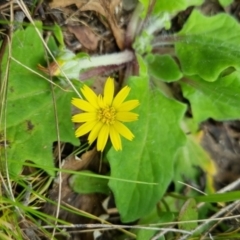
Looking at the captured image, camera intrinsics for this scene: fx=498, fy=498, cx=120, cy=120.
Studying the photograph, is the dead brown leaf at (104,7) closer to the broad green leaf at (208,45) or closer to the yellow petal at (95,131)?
the broad green leaf at (208,45)

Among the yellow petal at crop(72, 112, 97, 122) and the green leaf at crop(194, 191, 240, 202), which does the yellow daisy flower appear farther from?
the green leaf at crop(194, 191, 240, 202)

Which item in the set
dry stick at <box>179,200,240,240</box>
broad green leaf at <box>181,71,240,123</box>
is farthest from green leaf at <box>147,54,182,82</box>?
dry stick at <box>179,200,240,240</box>

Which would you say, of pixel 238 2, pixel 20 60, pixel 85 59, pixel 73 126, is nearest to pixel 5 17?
pixel 20 60

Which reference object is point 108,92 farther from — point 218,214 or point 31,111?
point 218,214

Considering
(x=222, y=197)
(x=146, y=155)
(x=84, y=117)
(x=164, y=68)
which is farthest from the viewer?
(x=164, y=68)

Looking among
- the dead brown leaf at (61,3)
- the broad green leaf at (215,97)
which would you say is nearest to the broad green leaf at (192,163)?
the broad green leaf at (215,97)

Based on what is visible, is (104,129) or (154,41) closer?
(104,129)

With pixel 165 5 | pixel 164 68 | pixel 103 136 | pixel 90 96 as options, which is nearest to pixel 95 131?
pixel 103 136

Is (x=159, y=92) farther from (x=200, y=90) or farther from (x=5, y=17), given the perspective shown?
(x=5, y=17)
